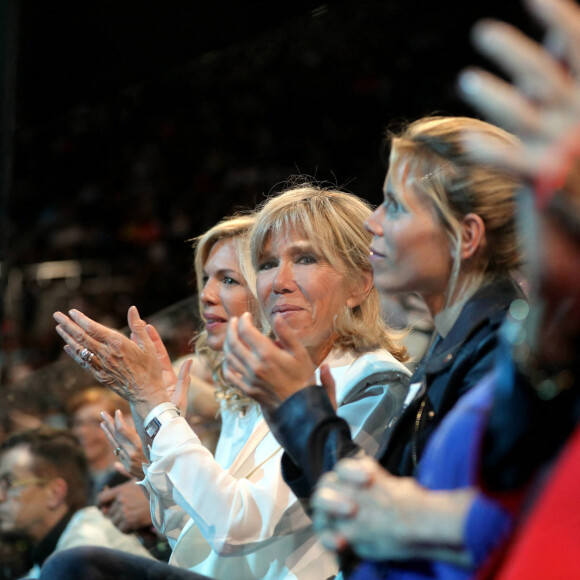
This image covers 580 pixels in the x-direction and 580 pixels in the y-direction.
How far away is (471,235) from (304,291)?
25.0 inches

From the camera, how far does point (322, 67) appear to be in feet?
14.6

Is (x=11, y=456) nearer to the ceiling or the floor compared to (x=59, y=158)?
nearer to the floor

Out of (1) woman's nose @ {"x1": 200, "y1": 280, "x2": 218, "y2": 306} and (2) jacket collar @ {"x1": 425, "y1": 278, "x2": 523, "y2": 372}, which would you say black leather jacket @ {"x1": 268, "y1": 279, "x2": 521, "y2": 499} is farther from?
(1) woman's nose @ {"x1": 200, "y1": 280, "x2": 218, "y2": 306}

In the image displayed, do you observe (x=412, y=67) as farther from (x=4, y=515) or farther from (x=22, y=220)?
(x=22, y=220)

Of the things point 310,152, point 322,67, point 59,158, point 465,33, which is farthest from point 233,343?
point 59,158

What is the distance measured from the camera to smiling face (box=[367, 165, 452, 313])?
1.35m

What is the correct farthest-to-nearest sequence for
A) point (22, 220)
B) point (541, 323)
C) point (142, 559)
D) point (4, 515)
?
point (22, 220)
point (4, 515)
point (142, 559)
point (541, 323)

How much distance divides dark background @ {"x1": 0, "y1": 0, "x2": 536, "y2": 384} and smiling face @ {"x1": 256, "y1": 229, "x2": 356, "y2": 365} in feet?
1.72

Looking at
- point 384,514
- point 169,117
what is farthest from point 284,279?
point 169,117

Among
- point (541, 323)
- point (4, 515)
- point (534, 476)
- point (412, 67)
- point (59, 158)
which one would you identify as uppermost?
point (59, 158)

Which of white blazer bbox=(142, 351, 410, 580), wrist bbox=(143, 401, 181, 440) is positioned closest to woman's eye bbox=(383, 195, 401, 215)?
white blazer bbox=(142, 351, 410, 580)

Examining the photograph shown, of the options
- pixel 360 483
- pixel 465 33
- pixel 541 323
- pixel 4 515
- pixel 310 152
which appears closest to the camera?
pixel 541 323

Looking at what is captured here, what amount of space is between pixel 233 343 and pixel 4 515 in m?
1.92

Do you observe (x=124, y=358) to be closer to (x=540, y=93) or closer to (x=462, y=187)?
(x=462, y=187)
